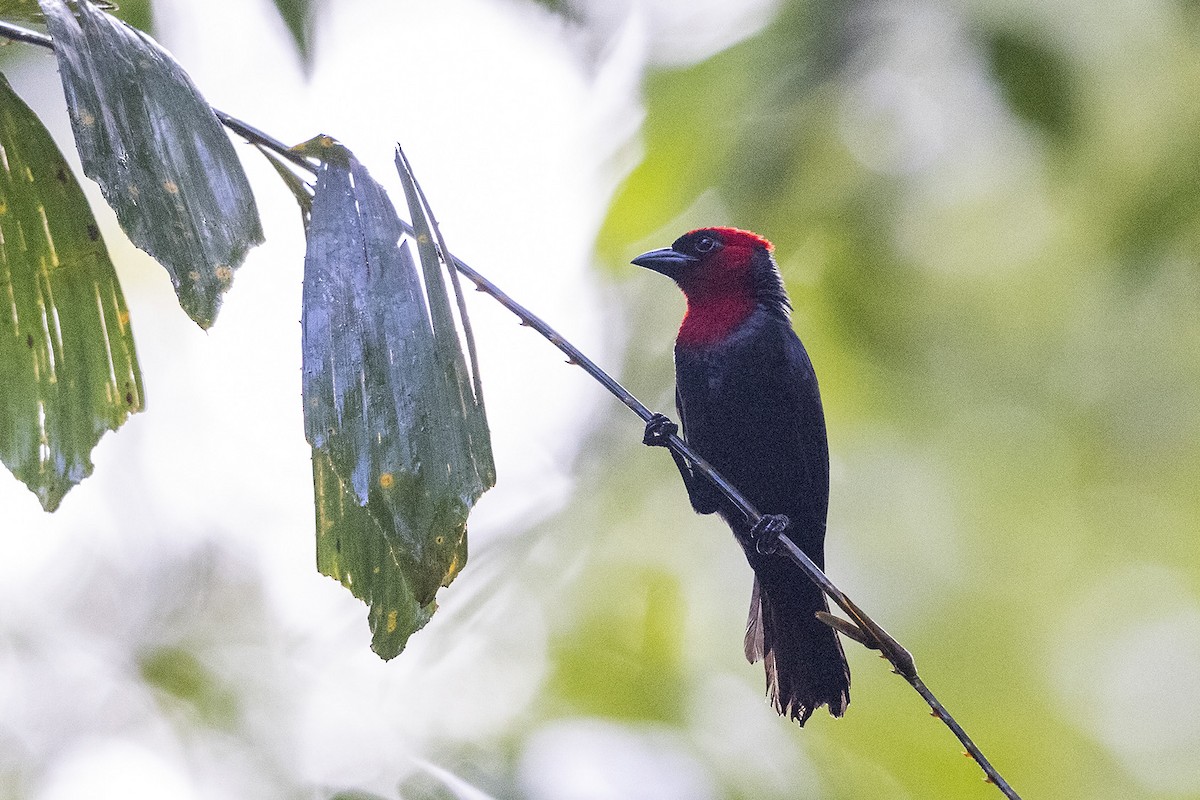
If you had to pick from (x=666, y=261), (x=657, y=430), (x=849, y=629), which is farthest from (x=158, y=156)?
(x=666, y=261)

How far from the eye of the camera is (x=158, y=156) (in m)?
1.22

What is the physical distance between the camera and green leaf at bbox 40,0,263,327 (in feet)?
3.89

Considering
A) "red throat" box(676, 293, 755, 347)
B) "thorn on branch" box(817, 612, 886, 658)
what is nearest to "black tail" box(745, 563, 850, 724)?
"red throat" box(676, 293, 755, 347)

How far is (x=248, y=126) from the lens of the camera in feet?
4.50

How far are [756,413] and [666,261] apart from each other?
49 cm

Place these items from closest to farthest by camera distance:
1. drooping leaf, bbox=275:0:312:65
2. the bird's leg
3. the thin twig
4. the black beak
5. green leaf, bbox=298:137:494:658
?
green leaf, bbox=298:137:494:658 < the thin twig < the bird's leg < the black beak < drooping leaf, bbox=275:0:312:65

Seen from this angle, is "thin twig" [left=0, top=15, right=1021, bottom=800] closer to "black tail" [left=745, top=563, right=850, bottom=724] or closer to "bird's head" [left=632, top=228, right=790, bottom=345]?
"black tail" [left=745, top=563, right=850, bottom=724]

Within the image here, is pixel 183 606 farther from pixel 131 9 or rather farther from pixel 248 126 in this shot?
pixel 248 126

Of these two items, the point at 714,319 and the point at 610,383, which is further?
the point at 714,319

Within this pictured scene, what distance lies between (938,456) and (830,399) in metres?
0.49

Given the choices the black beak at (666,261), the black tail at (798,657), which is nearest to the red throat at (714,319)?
the black beak at (666,261)

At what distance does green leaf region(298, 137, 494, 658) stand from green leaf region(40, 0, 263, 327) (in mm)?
122

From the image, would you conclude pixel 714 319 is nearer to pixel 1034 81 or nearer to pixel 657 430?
pixel 657 430

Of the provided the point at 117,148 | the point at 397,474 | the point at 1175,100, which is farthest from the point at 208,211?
the point at 1175,100
